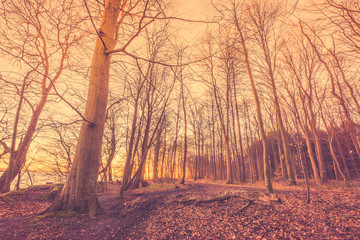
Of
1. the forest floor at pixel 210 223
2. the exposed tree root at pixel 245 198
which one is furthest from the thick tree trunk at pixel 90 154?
the exposed tree root at pixel 245 198

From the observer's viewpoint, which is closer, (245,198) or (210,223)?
(210,223)

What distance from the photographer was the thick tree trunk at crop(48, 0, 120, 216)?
143 inches

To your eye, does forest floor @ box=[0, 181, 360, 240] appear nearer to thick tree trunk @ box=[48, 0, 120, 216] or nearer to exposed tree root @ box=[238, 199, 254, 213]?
exposed tree root @ box=[238, 199, 254, 213]

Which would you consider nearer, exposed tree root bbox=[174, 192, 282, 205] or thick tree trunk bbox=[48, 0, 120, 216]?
thick tree trunk bbox=[48, 0, 120, 216]

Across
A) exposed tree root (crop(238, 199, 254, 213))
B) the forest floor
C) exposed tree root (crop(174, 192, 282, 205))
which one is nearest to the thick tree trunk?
the forest floor

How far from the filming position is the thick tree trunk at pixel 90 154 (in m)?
3.62

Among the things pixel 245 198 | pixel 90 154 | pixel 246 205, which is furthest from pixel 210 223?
pixel 90 154

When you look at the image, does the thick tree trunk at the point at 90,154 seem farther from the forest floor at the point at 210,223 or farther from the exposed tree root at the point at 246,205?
the exposed tree root at the point at 246,205

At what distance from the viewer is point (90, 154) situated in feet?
12.1

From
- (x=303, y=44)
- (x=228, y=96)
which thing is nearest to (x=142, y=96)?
(x=228, y=96)

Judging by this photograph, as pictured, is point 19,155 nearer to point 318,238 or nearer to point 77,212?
point 77,212

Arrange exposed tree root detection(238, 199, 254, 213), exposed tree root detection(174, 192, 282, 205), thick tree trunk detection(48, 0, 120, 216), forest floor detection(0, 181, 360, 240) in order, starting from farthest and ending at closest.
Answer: exposed tree root detection(174, 192, 282, 205)
exposed tree root detection(238, 199, 254, 213)
thick tree trunk detection(48, 0, 120, 216)
forest floor detection(0, 181, 360, 240)

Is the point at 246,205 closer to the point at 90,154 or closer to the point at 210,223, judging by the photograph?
the point at 210,223

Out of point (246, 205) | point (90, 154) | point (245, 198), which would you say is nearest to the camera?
point (90, 154)
